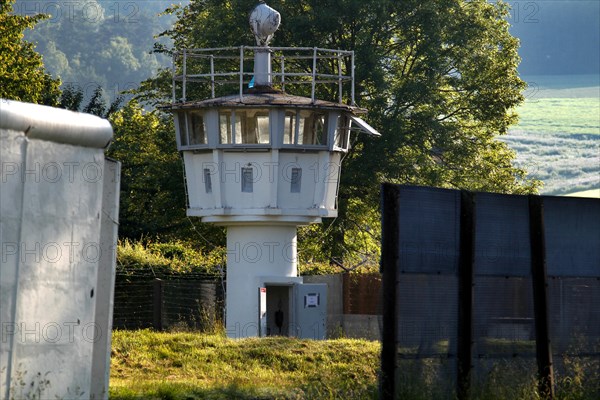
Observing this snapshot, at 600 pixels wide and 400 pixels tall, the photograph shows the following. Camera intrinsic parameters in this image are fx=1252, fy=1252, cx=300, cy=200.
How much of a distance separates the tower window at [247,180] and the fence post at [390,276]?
17559 millimetres

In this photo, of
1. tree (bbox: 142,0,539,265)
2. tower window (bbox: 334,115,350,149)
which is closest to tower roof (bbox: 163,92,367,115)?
tower window (bbox: 334,115,350,149)

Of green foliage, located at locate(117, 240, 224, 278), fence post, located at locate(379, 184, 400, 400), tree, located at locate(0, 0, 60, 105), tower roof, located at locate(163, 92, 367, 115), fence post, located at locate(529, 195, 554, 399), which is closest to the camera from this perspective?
fence post, located at locate(379, 184, 400, 400)

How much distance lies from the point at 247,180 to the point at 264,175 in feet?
1.60

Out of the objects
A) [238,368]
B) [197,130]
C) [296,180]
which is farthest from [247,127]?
[238,368]

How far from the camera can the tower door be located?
1265 inches

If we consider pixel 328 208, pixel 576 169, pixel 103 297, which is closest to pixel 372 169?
pixel 328 208

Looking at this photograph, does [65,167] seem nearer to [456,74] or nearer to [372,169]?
[372,169]

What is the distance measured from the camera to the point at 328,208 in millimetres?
32094

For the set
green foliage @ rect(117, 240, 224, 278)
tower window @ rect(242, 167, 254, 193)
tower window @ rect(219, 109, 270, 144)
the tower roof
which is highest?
the tower roof

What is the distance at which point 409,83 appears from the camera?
158 feet

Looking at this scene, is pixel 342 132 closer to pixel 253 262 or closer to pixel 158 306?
pixel 253 262

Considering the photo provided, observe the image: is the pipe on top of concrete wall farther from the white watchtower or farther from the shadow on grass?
the white watchtower

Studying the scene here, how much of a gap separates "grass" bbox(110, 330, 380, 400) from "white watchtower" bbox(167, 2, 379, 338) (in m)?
5.99

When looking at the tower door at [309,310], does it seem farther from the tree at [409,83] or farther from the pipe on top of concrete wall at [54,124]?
the pipe on top of concrete wall at [54,124]
